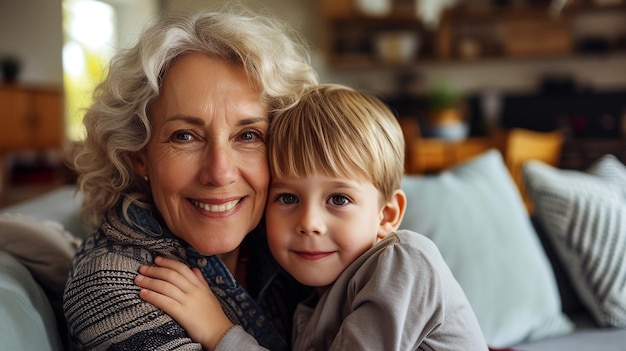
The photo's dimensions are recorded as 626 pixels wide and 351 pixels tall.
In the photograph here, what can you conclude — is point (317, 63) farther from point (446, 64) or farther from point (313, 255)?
point (313, 255)

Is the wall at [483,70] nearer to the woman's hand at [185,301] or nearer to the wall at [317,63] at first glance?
the wall at [317,63]

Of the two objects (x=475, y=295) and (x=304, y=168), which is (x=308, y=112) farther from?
(x=475, y=295)

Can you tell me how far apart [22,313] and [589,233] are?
5.13 feet

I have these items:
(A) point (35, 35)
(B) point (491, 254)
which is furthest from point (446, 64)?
(A) point (35, 35)

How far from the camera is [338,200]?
3.64 ft

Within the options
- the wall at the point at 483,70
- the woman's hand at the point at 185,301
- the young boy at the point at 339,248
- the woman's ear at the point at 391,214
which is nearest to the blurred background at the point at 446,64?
the wall at the point at 483,70

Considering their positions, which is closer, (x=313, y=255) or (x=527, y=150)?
(x=313, y=255)

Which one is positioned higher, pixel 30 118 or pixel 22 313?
pixel 22 313

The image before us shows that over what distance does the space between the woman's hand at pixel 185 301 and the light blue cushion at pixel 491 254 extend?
773 millimetres

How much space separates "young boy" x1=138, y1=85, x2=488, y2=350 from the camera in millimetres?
945

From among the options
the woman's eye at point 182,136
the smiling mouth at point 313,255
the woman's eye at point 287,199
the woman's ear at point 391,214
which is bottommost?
the smiling mouth at point 313,255

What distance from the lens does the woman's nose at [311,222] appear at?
3.51 ft

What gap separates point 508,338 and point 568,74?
205 inches

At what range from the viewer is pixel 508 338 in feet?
5.42
